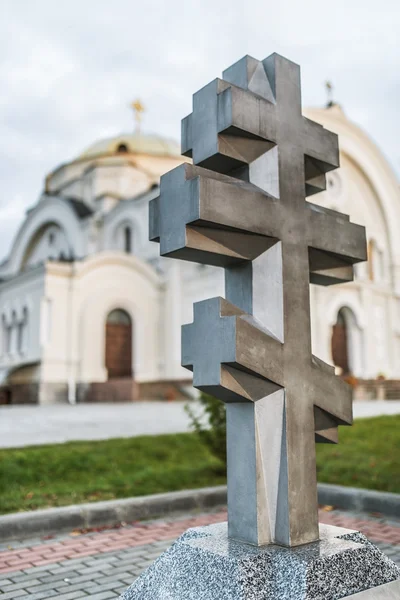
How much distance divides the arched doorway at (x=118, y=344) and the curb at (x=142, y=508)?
16.7 m

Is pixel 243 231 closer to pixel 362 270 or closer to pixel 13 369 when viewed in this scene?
pixel 13 369

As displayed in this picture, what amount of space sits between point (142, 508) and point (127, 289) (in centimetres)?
1784

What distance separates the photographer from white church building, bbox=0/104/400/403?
815 inches

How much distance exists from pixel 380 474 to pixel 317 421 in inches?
158

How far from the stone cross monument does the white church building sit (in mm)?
14669

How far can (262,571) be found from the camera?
2.56m

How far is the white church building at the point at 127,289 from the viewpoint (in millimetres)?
20703

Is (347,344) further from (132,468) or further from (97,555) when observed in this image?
(97,555)

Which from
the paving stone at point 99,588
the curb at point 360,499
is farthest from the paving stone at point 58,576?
the curb at point 360,499

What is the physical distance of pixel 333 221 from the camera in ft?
10.8

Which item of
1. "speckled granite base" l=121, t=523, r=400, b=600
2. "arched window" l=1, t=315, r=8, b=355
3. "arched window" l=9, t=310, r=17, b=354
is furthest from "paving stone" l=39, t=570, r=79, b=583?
"arched window" l=1, t=315, r=8, b=355

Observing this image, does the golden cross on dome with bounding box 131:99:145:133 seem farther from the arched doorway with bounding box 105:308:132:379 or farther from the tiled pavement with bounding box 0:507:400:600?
the tiled pavement with bounding box 0:507:400:600

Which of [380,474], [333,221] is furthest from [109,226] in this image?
[333,221]

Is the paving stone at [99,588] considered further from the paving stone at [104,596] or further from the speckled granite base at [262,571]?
the speckled granite base at [262,571]
